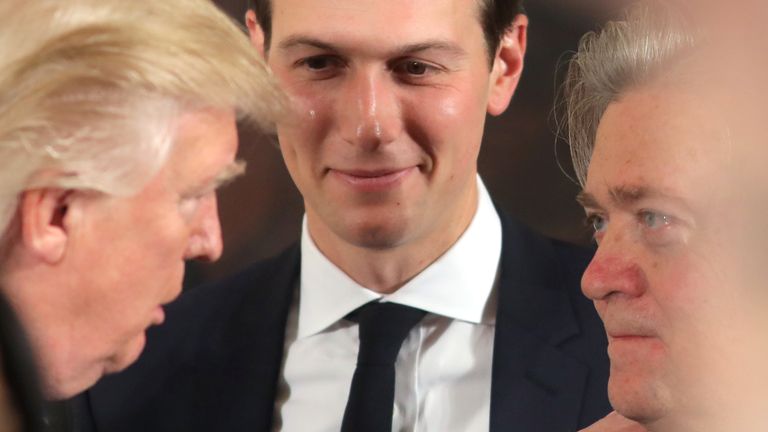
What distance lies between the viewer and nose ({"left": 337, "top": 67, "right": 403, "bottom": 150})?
3.20 ft

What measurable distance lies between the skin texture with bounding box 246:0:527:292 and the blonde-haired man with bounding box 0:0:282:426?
0.66 feet

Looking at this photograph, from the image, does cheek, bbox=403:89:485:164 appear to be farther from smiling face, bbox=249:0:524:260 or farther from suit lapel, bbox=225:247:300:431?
suit lapel, bbox=225:247:300:431

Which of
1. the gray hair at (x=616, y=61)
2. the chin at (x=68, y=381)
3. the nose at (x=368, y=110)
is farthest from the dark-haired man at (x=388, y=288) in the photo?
the chin at (x=68, y=381)

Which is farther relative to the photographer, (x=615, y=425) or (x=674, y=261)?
(x=615, y=425)

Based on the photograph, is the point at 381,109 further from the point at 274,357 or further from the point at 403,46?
the point at 274,357

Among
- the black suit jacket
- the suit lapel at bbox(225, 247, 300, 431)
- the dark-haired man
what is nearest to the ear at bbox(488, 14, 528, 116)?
the dark-haired man

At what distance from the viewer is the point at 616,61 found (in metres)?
0.86

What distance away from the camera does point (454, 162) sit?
1037mm

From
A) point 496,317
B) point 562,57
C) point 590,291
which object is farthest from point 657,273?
point 562,57

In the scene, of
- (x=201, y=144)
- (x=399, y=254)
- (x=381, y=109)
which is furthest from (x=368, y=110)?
(x=201, y=144)

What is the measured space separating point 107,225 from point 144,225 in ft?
0.08

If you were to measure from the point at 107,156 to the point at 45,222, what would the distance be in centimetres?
5

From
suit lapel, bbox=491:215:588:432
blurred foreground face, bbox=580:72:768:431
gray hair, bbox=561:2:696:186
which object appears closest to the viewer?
blurred foreground face, bbox=580:72:768:431

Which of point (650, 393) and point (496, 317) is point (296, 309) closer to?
point (496, 317)
